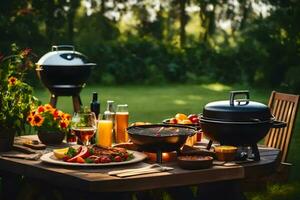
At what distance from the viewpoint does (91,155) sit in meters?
3.91

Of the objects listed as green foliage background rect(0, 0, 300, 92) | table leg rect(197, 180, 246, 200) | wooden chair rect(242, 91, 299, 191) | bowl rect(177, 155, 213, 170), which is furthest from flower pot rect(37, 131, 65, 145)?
green foliage background rect(0, 0, 300, 92)

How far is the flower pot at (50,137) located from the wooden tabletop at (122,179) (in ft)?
1.70

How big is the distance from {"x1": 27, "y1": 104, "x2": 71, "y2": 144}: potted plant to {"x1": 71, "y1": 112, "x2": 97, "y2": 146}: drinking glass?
0.27 metres

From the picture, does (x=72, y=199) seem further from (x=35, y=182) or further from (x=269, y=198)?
(x=269, y=198)

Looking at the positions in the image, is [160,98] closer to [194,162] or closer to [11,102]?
[11,102]

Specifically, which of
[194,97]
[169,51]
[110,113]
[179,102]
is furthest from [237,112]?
[169,51]

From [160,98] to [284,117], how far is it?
10.7m

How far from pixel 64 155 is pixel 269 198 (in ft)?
8.49

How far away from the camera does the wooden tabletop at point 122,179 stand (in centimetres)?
348

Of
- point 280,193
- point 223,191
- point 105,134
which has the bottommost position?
point 280,193

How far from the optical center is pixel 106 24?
29.2 m

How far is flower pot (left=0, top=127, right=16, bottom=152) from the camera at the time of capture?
4363 mm

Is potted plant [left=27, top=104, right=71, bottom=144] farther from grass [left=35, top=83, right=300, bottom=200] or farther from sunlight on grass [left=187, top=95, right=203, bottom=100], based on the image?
sunlight on grass [left=187, top=95, right=203, bottom=100]

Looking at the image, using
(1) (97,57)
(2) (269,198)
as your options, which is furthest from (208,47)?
(2) (269,198)
